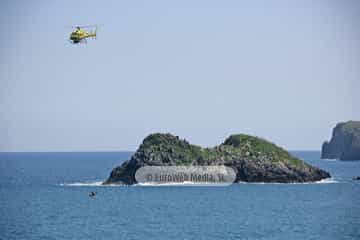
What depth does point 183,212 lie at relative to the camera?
126562mm

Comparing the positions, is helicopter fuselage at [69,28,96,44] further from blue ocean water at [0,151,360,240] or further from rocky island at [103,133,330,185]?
rocky island at [103,133,330,185]

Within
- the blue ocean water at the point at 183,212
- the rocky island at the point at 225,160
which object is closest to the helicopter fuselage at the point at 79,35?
the blue ocean water at the point at 183,212

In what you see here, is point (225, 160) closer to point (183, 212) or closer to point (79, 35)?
point (183, 212)

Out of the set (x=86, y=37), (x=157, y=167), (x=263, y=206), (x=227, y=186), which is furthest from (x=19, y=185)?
(x=86, y=37)

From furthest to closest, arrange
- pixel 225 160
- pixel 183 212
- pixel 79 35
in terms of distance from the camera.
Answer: pixel 225 160 → pixel 183 212 → pixel 79 35

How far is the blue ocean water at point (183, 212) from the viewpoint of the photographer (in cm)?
10300

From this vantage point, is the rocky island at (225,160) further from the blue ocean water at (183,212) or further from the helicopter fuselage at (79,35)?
the helicopter fuselage at (79,35)

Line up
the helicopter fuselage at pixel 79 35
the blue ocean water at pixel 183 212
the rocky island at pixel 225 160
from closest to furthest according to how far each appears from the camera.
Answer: the helicopter fuselage at pixel 79 35
the blue ocean water at pixel 183 212
the rocky island at pixel 225 160

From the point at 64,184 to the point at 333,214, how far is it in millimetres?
74422

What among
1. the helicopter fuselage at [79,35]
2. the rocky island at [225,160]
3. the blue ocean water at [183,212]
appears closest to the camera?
the helicopter fuselage at [79,35]

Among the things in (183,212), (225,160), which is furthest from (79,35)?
(225,160)

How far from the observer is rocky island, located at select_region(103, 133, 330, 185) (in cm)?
17162

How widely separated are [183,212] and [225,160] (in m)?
49.2

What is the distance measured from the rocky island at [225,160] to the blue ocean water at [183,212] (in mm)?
6412
